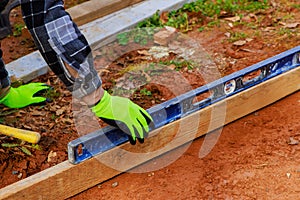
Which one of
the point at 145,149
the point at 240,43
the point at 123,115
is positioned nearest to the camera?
the point at 123,115

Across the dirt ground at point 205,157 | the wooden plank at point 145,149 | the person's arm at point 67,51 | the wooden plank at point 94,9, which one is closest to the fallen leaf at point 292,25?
the dirt ground at point 205,157

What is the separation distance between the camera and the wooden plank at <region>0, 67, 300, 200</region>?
292cm

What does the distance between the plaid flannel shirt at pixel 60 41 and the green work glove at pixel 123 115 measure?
0.14 metres

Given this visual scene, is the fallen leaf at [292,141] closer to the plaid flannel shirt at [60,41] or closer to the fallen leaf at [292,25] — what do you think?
the plaid flannel shirt at [60,41]

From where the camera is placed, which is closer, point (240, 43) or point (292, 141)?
point (292, 141)

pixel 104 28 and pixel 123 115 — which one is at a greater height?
pixel 123 115

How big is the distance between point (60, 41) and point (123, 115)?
570mm

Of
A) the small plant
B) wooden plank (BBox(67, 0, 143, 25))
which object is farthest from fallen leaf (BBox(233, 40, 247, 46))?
wooden plank (BBox(67, 0, 143, 25))

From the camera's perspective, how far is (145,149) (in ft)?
10.7

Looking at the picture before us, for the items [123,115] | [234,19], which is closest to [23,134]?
[123,115]

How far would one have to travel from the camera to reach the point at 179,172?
323 centimetres

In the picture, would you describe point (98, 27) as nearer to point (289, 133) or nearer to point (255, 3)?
point (255, 3)

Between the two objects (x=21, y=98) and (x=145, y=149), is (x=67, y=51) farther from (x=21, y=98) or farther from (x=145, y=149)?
(x=21, y=98)

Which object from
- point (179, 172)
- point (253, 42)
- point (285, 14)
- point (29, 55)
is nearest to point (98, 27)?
point (29, 55)
